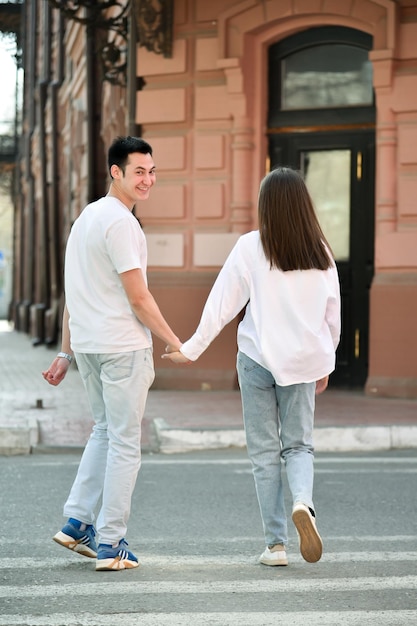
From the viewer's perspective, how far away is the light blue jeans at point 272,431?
565 centimetres

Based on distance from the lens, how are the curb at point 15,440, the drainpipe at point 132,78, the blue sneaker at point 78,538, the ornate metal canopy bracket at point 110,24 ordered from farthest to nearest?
the ornate metal canopy bracket at point 110,24, the drainpipe at point 132,78, the curb at point 15,440, the blue sneaker at point 78,538

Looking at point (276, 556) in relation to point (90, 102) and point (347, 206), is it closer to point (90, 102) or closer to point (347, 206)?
point (347, 206)

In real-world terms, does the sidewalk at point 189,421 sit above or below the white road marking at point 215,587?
below

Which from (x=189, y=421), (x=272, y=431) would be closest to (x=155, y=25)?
(x=189, y=421)

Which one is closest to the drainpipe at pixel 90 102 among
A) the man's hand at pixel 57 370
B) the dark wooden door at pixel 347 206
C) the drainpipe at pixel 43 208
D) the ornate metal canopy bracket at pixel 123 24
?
the ornate metal canopy bracket at pixel 123 24

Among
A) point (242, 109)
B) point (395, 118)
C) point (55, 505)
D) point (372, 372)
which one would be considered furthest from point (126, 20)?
point (55, 505)

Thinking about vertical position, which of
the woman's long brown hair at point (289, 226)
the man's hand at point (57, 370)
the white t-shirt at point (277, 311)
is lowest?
the man's hand at point (57, 370)

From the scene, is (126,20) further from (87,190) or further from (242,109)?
(87,190)

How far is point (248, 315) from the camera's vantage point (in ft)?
18.7

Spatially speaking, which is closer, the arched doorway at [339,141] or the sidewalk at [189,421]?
the sidewalk at [189,421]

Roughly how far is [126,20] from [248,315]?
10.5 metres

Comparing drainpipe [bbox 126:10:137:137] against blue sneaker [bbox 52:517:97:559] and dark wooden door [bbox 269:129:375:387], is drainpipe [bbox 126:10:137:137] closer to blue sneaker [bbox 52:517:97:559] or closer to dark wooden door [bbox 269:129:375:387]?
dark wooden door [bbox 269:129:375:387]

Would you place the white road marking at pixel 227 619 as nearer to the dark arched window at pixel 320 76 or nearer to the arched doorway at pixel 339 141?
the arched doorway at pixel 339 141

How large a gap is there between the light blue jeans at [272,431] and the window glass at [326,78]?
9087 mm
